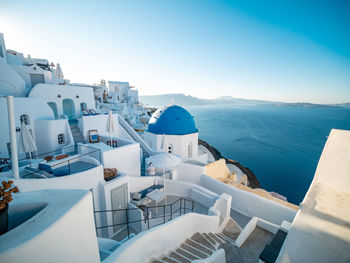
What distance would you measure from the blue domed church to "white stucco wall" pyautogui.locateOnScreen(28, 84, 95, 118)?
26.2 ft

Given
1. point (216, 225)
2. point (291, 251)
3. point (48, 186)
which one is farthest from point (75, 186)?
point (291, 251)

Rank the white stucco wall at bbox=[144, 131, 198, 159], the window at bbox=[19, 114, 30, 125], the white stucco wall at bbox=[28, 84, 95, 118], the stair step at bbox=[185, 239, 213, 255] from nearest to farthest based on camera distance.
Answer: the stair step at bbox=[185, 239, 213, 255]
the window at bbox=[19, 114, 30, 125]
the white stucco wall at bbox=[28, 84, 95, 118]
the white stucco wall at bbox=[144, 131, 198, 159]

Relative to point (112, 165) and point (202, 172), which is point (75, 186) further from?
point (202, 172)

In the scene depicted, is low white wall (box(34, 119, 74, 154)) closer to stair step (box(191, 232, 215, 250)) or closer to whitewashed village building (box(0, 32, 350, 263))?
whitewashed village building (box(0, 32, 350, 263))

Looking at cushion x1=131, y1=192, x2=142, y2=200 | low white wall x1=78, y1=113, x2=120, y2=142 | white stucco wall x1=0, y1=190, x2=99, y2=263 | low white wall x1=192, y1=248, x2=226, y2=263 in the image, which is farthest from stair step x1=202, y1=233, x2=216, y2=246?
low white wall x1=78, y1=113, x2=120, y2=142

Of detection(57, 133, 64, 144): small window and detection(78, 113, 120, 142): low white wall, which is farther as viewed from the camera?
detection(78, 113, 120, 142): low white wall

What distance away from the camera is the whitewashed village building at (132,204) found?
111 inches

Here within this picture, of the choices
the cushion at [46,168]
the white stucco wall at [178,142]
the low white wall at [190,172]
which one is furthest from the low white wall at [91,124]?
the low white wall at [190,172]

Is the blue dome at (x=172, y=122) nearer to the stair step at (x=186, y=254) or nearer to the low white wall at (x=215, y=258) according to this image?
the stair step at (x=186, y=254)

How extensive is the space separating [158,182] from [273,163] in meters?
41.4

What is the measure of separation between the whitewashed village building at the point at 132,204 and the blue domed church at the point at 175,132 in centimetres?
11

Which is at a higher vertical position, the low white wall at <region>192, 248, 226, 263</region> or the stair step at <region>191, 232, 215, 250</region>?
the low white wall at <region>192, 248, 226, 263</region>

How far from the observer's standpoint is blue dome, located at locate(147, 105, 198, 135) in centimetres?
1659

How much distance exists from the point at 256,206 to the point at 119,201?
9.01m
